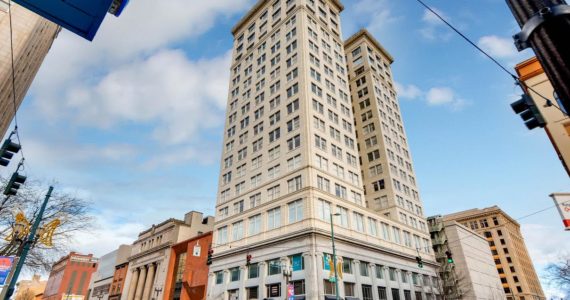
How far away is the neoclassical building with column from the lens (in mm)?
63562

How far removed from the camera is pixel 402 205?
57.8 meters

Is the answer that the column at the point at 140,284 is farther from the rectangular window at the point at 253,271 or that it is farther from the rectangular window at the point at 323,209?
the rectangular window at the point at 323,209

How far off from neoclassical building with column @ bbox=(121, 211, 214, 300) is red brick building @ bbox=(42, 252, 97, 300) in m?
37.2

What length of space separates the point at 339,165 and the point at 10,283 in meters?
38.5

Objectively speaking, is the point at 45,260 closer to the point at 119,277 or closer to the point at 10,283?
the point at 10,283

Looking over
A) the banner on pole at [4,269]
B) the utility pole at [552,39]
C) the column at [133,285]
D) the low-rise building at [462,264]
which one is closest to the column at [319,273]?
the banner on pole at [4,269]

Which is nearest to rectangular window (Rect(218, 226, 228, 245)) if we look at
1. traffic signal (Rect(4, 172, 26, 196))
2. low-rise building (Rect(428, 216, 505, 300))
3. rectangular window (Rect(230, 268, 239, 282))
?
rectangular window (Rect(230, 268, 239, 282))

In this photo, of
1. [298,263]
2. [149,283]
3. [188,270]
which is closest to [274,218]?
[298,263]

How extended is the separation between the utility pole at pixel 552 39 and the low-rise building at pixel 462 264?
2696 inches

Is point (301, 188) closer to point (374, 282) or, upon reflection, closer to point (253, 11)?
point (374, 282)

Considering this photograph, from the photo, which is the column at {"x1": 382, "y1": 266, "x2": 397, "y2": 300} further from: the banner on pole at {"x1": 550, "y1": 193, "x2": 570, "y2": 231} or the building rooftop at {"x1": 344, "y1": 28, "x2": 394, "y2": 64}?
the building rooftop at {"x1": 344, "y1": 28, "x2": 394, "y2": 64}

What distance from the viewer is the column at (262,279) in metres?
38.2

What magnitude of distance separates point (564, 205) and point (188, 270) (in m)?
54.6

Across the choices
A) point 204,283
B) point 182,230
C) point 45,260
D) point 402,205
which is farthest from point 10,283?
point 402,205
